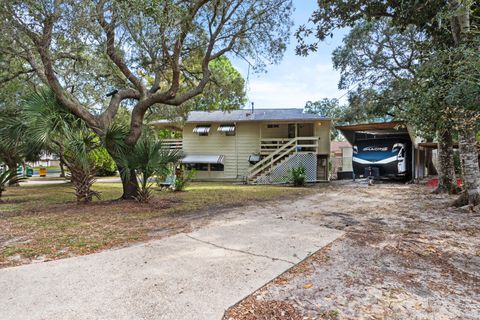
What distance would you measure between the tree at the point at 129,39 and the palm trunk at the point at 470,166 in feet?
21.3

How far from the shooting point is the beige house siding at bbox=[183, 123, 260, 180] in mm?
18109

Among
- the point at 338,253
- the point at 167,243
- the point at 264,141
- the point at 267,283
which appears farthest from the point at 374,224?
the point at 264,141

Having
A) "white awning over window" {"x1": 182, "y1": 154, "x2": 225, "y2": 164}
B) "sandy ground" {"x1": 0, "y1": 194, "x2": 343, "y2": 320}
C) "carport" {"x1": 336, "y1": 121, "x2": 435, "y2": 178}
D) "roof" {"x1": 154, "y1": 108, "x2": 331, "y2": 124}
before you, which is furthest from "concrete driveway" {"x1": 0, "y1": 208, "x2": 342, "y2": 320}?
"white awning over window" {"x1": 182, "y1": 154, "x2": 225, "y2": 164}

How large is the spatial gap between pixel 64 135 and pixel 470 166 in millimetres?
10402

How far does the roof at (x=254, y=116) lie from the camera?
16734 millimetres

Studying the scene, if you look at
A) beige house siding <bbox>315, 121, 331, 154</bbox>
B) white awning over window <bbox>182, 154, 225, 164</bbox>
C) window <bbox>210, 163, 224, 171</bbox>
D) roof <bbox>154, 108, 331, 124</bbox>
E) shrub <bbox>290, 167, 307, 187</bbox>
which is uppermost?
roof <bbox>154, 108, 331, 124</bbox>

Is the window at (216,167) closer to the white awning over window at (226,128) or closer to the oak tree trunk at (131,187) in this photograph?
the white awning over window at (226,128)

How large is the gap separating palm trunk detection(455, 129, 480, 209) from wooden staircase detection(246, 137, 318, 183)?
8824 millimetres

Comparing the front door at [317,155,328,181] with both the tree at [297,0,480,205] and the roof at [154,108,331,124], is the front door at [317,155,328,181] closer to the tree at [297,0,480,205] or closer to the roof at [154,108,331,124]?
the roof at [154,108,331,124]

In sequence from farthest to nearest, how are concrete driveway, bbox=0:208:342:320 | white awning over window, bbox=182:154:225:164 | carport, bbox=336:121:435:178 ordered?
white awning over window, bbox=182:154:225:164
carport, bbox=336:121:435:178
concrete driveway, bbox=0:208:342:320

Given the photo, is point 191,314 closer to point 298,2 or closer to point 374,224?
point 374,224

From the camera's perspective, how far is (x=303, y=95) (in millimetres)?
24984

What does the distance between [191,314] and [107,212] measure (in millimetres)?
5360

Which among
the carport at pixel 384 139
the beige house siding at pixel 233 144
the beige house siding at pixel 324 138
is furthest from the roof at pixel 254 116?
the carport at pixel 384 139
